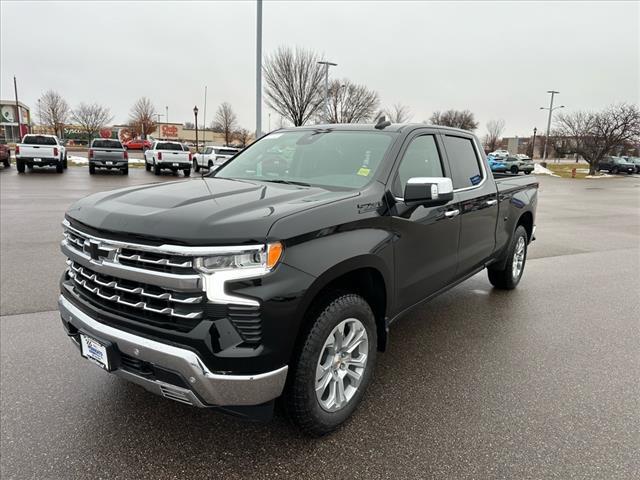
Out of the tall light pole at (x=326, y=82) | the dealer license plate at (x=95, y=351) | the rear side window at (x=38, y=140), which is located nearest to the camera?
the dealer license plate at (x=95, y=351)

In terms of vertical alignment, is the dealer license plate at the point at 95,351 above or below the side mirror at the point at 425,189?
below

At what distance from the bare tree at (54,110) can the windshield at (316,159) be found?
61131 millimetres

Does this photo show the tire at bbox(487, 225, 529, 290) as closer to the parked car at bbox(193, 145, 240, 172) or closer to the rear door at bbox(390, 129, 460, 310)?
the rear door at bbox(390, 129, 460, 310)

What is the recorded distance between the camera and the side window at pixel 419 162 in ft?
10.9

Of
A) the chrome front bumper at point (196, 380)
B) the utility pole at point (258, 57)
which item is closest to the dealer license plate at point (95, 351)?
the chrome front bumper at point (196, 380)

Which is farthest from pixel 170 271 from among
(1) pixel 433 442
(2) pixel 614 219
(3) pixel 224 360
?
(2) pixel 614 219

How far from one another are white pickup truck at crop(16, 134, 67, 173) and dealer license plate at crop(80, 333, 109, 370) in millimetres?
22873

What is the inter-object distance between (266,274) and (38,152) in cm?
2390

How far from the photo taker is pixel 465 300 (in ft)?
18.1

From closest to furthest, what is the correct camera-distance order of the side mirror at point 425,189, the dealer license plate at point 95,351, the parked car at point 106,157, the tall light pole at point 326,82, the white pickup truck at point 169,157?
the dealer license plate at point 95,351 < the side mirror at point 425,189 < the parked car at point 106,157 < the white pickup truck at point 169,157 < the tall light pole at point 326,82

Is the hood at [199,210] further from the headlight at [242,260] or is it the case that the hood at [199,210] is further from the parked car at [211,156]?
the parked car at [211,156]

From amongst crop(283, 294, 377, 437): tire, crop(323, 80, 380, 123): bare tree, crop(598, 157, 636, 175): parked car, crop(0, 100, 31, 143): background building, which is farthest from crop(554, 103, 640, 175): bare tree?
crop(0, 100, 31, 143): background building

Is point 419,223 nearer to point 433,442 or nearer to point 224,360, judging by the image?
point 433,442

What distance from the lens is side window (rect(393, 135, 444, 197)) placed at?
131 inches
